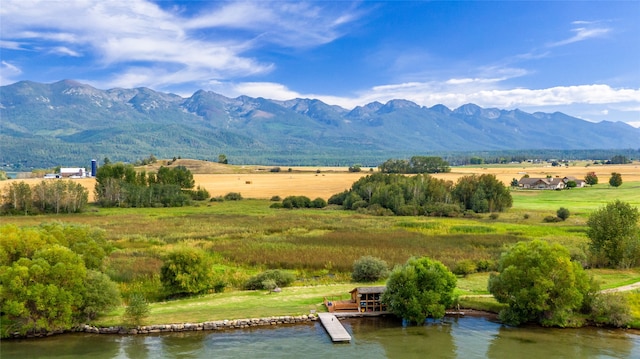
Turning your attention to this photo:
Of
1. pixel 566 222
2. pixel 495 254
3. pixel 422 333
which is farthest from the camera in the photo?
pixel 566 222

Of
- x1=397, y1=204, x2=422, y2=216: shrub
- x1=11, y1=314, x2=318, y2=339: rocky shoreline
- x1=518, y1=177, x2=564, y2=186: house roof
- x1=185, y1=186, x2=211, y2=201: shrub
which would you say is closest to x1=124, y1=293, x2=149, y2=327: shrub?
x1=11, y1=314, x2=318, y2=339: rocky shoreline

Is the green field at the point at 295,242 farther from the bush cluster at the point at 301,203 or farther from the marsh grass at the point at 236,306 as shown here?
the bush cluster at the point at 301,203

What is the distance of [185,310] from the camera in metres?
35.7

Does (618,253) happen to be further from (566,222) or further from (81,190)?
(81,190)

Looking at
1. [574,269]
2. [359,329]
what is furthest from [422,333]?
[574,269]

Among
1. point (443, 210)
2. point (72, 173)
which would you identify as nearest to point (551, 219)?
point (443, 210)

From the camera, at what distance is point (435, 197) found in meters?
100

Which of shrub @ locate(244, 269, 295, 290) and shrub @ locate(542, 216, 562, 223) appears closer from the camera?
shrub @ locate(244, 269, 295, 290)

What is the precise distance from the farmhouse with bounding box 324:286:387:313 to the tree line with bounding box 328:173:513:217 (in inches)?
2347

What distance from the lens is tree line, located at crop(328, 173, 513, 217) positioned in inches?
3777

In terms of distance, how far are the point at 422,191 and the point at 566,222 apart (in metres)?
30.5

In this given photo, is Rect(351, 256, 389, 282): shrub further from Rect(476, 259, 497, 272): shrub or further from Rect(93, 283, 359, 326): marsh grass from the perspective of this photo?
Rect(476, 259, 497, 272): shrub

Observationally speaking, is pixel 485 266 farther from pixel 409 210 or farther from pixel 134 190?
pixel 134 190

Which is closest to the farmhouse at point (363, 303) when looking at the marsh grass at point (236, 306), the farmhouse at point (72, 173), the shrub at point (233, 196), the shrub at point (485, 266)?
the marsh grass at point (236, 306)
